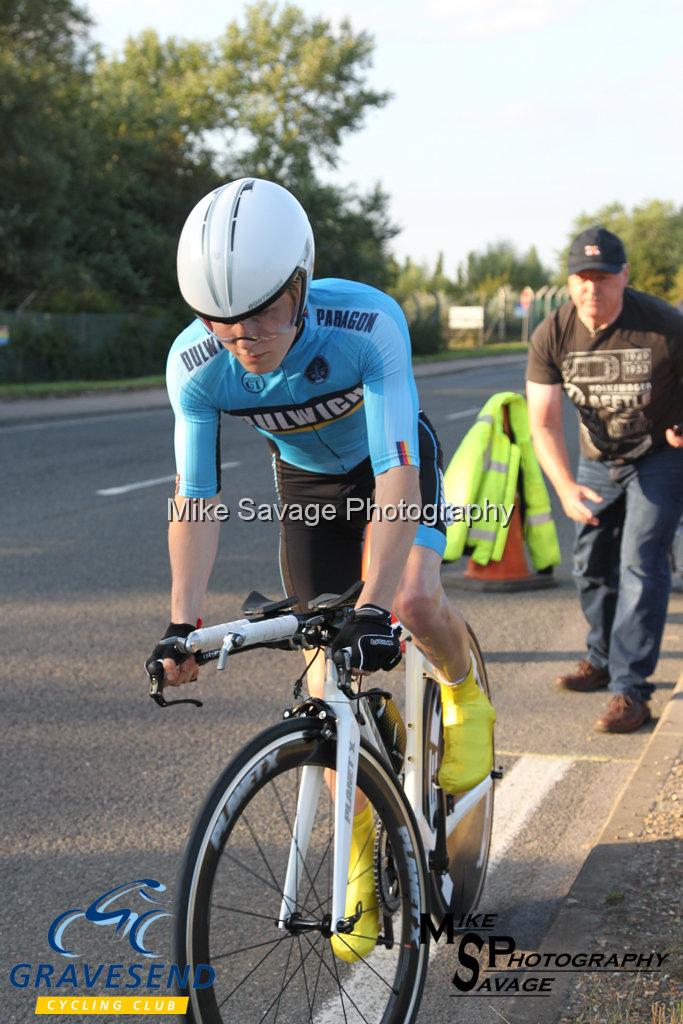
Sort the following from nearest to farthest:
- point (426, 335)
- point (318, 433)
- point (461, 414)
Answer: point (318, 433) → point (461, 414) → point (426, 335)

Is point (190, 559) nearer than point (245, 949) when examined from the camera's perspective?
No

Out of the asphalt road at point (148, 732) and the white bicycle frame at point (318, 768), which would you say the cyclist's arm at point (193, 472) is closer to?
the white bicycle frame at point (318, 768)

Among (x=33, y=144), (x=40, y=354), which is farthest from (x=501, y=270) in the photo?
(x=40, y=354)

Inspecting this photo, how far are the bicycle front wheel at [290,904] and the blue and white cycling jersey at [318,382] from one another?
778 mm

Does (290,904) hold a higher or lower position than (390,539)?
lower

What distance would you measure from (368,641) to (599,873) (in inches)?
65.4

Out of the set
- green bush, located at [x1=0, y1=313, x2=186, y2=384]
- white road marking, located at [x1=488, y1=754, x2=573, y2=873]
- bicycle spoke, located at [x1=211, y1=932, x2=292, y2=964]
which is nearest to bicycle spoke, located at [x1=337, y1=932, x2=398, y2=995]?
bicycle spoke, located at [x1=211, y1=932, x2=292, y2=964]

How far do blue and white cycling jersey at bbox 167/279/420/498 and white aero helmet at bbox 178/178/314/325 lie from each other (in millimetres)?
343

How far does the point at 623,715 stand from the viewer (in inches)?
214

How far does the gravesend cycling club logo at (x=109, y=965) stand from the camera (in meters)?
3.27

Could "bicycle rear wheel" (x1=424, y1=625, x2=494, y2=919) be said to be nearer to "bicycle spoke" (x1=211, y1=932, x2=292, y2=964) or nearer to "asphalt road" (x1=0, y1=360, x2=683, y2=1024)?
"asphalt road" (x1=0, y1=360, x2=683, y2=1024)

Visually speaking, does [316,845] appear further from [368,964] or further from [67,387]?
[67,387]

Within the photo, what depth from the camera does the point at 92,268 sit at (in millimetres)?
37781

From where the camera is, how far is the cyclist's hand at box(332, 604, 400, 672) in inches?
97.4
